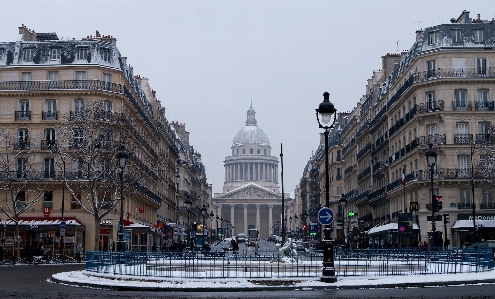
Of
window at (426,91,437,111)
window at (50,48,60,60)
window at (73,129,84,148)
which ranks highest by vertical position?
window at (50,48,60,60)

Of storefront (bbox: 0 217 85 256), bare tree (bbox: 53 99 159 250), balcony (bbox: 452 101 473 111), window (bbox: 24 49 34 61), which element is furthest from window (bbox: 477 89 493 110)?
window (bbox: 24 49 34 61)

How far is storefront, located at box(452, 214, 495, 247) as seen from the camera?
59750 millimetres

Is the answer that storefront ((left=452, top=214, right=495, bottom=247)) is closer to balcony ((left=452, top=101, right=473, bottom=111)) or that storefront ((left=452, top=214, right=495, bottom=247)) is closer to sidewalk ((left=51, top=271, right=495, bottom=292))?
balcony ((left=452, top=101, right=473, bottom=111))

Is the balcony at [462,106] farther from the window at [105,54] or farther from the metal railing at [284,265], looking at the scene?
the metal railing at [284,265]

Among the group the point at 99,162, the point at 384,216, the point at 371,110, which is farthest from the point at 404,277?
the point at 371,110

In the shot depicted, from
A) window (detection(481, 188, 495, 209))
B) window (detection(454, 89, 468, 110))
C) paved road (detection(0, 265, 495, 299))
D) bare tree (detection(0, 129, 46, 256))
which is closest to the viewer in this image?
paved road (detection(0, 265, 495, 299))

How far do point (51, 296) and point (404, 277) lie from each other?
12.2m

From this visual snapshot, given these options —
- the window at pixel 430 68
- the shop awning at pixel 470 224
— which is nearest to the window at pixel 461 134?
the window at pixel 430 68

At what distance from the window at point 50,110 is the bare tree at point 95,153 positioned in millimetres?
1521

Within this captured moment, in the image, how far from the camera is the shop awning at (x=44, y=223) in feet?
195

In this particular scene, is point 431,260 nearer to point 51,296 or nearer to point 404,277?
point 404,277

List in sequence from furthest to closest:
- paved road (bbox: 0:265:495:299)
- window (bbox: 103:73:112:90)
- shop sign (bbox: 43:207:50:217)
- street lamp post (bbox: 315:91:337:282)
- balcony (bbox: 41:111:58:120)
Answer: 1. window (bbox: 103:73:112:90)
2. balcony (bbox: 41:111:58:120)
3. shop sign (bbox: 43:207:50:217)
4. street lamp post (bbox: 315:91:337:282)
5. paved road (bbox: 0:265:495:299)

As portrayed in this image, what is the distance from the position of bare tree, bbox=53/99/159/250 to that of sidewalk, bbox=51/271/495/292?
27.2 metres

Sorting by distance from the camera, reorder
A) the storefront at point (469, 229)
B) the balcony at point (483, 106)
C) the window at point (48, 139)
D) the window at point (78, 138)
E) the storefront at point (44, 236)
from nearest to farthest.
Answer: the window at point (78, 138)
the storefront at point (469, 229)
the storefront at point (44, 236)
the balcony at point (483, 106)
the window at point (48, 139)
